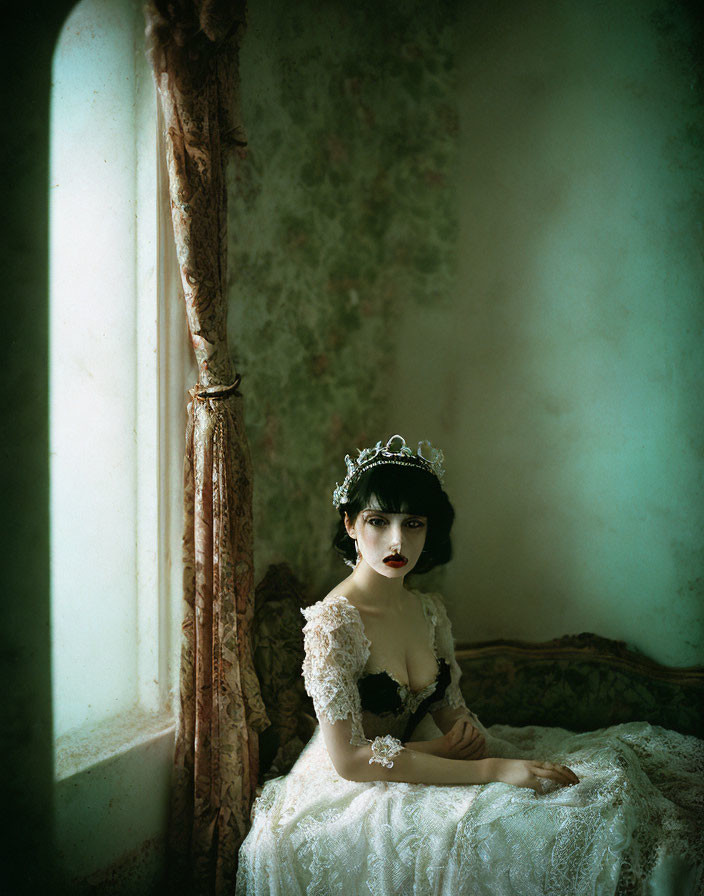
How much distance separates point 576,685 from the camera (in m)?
2.73

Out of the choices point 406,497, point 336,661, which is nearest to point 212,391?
point 406,497

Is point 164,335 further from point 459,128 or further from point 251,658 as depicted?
point 459,128

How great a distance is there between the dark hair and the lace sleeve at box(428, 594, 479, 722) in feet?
0.74

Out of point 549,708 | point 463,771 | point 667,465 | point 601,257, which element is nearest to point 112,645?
point 463,771

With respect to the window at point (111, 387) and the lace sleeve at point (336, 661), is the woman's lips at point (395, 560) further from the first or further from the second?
the window at point (111, 387)

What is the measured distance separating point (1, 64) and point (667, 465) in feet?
8.35

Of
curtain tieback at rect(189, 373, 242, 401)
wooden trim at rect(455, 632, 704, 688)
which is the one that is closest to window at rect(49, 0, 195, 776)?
curtain tieback at rect(189, 373, 242, 401)

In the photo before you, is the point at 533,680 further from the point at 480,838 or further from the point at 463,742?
the point at 480,838

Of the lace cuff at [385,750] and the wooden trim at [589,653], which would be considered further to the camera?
the wooden trim at [589,653]

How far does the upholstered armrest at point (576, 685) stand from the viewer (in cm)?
265

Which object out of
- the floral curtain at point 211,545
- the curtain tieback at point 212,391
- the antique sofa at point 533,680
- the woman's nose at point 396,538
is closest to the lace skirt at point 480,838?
the floral curtain at point 211,545

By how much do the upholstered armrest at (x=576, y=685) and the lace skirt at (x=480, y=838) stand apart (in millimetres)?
639

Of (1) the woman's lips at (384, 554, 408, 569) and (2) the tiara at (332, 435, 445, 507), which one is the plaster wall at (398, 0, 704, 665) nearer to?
(2) the tiara at (332, 435, 445, 507)

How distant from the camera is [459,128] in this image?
3.15 m
